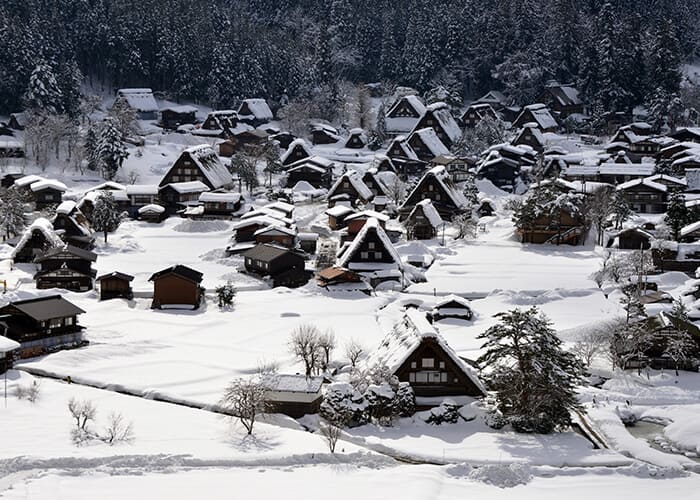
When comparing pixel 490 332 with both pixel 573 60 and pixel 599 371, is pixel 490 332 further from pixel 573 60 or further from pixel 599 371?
pixel 573 60

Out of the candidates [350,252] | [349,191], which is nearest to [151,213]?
[349,191]

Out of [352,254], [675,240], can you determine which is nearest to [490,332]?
[352,254]

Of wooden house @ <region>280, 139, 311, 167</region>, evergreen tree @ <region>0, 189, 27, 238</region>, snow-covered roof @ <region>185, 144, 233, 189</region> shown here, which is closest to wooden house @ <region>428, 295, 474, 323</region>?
evergreen tree @ <region>0, 189, 27, 238</region>

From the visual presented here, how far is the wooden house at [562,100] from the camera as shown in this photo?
3482 inches

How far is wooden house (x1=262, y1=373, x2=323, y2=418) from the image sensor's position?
79.0 ft

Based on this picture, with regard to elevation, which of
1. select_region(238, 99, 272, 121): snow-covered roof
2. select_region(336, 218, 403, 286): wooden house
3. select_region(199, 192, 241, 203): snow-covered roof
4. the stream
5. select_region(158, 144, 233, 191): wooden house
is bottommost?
the stream

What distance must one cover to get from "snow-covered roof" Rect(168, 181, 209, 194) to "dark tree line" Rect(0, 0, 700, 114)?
22307mm

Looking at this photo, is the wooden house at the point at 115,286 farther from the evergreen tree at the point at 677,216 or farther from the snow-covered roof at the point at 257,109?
the snow-covered roof at the point at 257,109

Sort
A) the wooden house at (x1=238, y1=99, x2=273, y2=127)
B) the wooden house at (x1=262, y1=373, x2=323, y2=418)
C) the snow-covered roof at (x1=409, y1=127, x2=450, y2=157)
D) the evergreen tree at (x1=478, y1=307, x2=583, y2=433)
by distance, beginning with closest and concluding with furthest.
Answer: the evergreen tree at (x1=478, y1=307, x2=583, y2=433) → the wooden house at (x1=262, y1=373, x2=323, y2=418) → the snow-covered roof at (x1=409, y1=127, x2=450, y2=157) → the wooden house at (x1=238, y1=99, x2=273, y2=127)

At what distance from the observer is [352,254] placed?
41.3 metres

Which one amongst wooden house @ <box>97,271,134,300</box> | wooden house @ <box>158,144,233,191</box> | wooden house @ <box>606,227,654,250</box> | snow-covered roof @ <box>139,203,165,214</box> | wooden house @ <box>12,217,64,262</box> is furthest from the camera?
wooden house @ <box>158,144,233,191</box>

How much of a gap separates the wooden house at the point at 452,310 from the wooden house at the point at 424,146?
39908 millimetres

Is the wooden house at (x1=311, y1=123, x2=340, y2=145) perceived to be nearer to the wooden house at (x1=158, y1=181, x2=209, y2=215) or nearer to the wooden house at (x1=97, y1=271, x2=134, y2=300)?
the wooden house at (x1=158, y1=181, x2=209, y2=215)

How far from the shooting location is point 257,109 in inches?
3332
